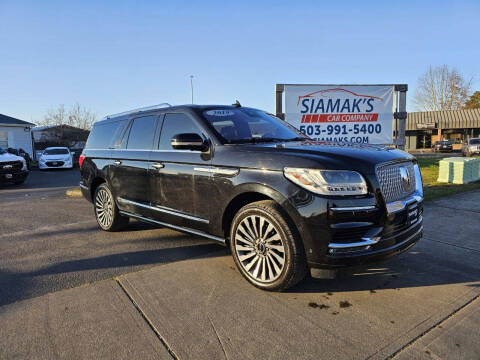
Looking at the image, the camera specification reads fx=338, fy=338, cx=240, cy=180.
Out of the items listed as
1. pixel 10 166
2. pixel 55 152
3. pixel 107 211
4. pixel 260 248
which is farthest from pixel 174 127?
pixel 55 152

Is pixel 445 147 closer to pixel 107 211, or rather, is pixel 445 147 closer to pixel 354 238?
pixel 107 211

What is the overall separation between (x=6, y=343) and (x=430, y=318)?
10.3ft

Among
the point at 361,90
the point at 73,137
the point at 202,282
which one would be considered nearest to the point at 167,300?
the point at 202,282

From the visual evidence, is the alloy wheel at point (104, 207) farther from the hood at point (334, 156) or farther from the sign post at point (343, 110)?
the sign post at point (343, 110)

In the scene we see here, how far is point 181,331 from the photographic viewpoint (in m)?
2.50

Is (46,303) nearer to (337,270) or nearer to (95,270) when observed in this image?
(95,270)

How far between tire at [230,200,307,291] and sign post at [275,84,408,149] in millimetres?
6030

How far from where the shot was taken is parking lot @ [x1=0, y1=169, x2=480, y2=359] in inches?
90.7

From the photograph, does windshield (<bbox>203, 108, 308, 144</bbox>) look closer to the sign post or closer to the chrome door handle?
the chrome door handle

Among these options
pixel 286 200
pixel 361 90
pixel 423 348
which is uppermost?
pixel 361 90

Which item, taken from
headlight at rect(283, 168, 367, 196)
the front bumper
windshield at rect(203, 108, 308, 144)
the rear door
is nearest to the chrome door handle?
the rear door

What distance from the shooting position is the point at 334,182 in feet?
8.97

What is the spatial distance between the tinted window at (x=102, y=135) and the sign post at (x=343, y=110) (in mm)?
4607

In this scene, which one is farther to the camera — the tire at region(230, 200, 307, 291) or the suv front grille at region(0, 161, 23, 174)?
the suv front grille at region(0, 161, 23, 174)
